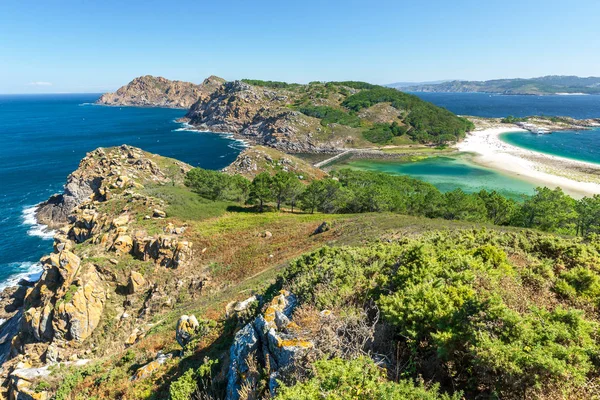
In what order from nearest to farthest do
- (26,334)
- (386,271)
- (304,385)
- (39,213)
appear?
(304,385) → (386,271) → (26,334) → (39,213)

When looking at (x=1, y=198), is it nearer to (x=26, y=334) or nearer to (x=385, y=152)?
(x=26, y=334)

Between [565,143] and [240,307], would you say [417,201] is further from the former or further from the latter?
[565,143]

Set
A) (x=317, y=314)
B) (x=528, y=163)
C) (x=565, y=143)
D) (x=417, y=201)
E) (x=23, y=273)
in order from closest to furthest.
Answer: (x=317, y=314)
(x=23, y=273)
(x=417, y=201)
(x=528, y=163)
(x=565, y=143)

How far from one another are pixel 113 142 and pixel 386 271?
558ft

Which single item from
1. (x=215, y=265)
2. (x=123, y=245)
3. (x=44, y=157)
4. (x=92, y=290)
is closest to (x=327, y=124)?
(x=44, y=157)

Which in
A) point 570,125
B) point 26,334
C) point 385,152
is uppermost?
point 570,125

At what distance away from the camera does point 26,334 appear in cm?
2898

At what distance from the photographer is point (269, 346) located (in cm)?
959

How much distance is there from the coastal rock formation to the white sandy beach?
7018cm

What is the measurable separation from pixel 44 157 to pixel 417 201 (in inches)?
5614

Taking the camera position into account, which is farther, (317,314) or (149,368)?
(149,368)

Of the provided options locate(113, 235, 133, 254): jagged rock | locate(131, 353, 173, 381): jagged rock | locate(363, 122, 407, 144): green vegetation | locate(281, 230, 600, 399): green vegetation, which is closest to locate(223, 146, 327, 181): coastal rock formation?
locate(363, 122, 407, 144): green vegetation

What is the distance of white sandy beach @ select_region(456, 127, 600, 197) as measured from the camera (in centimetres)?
8825

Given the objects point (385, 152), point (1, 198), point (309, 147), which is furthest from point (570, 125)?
point (1, 198)
